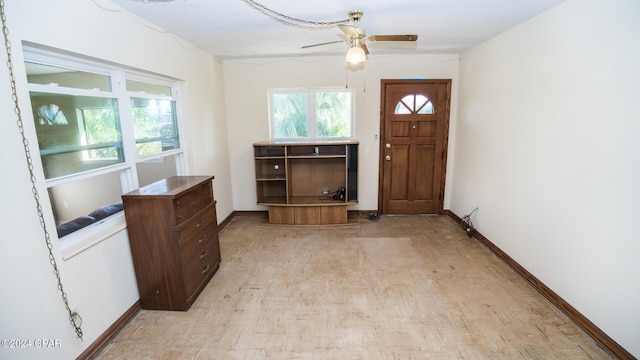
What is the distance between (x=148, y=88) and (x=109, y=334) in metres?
2.18

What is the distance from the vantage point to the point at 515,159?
2.99 metres

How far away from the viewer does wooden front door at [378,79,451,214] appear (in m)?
4.40

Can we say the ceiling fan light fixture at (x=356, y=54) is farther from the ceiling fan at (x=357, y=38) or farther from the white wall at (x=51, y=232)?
the white wall at (x=51, y=232)

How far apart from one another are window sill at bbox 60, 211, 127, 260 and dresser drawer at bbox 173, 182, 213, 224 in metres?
0.46

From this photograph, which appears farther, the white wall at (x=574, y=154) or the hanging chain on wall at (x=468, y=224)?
the hanging chain on wall at (x=468, y=224)

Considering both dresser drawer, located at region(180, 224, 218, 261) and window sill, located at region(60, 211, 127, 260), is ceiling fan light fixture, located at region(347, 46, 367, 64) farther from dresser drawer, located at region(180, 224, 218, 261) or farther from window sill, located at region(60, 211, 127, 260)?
window sill, located at region(60, 211, 127, 260)

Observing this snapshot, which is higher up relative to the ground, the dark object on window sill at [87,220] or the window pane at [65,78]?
the window pane at [65,78]

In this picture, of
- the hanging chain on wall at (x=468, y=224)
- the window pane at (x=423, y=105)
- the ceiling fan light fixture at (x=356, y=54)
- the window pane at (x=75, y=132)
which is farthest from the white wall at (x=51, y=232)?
the hanging chain on wall at (x=468, y=224)

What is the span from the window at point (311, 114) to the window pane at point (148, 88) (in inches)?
64.8

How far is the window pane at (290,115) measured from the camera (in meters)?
4.47

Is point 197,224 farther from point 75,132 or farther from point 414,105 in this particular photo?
point 414,105

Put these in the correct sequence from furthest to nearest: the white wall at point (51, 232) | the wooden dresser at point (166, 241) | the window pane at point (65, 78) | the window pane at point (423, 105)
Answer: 1. the window pane at point (423, 105)
2. the wooden dresser at point (166, 241)
3. the window pane at point (65, 78)
4. the white wall at point (51, 232)

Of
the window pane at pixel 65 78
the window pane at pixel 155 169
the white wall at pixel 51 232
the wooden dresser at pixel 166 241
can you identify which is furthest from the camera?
the window pane at pixel 155 169

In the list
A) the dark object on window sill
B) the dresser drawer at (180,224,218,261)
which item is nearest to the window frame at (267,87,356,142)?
the dresser drawer at (180,224,218,261)
